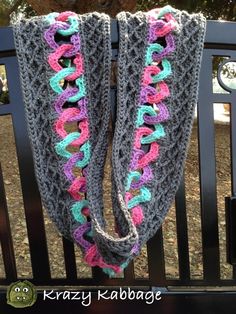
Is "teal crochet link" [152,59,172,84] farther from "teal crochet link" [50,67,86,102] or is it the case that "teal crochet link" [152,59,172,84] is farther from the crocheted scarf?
"teal crochet link" [50,67,86,102]

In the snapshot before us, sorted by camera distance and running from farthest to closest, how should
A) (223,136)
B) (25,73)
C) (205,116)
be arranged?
(223,136) → (205,116) → (25,73)

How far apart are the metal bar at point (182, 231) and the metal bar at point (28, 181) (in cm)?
30

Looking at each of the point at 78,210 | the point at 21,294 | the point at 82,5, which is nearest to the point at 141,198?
the point at 78,210

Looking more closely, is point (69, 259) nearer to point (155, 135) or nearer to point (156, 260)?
point (156, 260)

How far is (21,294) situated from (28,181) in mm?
259

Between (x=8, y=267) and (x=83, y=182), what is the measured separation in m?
0.30

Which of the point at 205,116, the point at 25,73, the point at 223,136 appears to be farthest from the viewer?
the point at 223,136

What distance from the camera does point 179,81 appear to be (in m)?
0.93

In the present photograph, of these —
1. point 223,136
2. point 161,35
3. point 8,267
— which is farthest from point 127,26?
point 223,136

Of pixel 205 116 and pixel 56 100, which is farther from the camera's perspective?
pixel 205 116

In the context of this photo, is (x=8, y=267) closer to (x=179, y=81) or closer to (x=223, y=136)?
(x=179, y=81)

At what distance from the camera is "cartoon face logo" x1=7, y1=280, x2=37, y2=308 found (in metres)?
1.02

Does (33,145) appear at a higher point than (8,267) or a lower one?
higher

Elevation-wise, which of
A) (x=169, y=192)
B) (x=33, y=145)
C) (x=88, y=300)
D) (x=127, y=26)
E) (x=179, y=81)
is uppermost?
(x=127, y=26)
